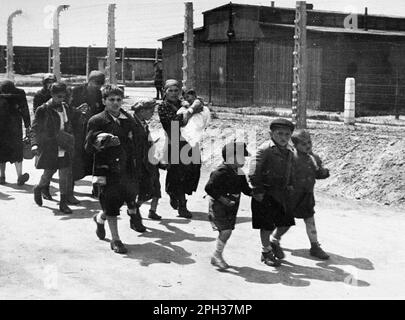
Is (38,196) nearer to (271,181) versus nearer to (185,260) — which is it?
→ (185,260)

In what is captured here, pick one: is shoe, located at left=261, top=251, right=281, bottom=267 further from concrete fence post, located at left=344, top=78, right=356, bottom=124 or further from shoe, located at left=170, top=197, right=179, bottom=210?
concrete fence post, located at left=344, top=78, right=356, bottom=124

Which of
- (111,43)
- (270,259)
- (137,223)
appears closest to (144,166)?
(137,223)

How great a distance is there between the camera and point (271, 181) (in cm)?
630

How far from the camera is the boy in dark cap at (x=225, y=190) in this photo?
6098 mm

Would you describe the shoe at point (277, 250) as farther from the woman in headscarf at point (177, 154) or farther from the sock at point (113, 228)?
the woman in headscarf at point (177, 154)

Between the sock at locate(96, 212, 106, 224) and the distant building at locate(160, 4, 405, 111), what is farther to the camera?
the distant building at locate(160, 4, 405, 111)

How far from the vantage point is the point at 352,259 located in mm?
6535

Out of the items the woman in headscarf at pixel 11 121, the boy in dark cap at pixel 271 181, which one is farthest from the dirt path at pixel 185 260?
the woman in headscarf at pixel 11 121

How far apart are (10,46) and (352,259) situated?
15588mm

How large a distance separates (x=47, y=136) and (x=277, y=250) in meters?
4.02

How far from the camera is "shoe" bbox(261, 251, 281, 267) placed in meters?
6.22

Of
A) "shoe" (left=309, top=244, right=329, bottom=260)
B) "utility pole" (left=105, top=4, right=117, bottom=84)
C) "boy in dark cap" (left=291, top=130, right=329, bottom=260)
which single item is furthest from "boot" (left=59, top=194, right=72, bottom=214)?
"utility pole" (left=105, top=4, right=117, bottom=84)

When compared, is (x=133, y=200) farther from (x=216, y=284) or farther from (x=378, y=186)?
(x=378, y=186)

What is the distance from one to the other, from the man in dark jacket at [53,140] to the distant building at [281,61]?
1144cm
